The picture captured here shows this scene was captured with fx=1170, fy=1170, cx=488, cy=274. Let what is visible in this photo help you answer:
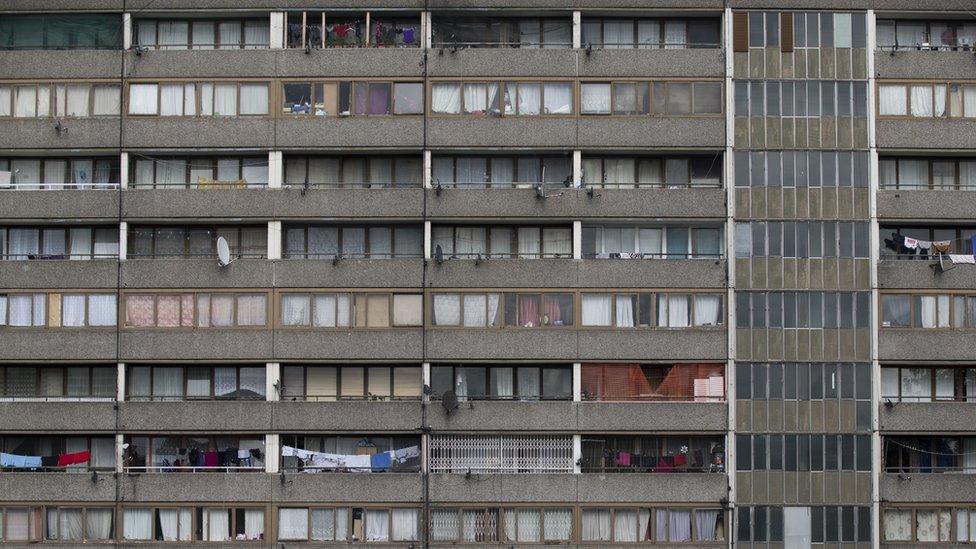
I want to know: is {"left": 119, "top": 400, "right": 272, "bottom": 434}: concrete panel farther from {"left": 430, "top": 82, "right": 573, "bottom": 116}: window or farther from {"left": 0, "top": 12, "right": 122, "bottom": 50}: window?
{"left": 0, "top": 12, "right": 122, "bottom": 50}: window

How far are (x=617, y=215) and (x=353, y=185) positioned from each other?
10.8m

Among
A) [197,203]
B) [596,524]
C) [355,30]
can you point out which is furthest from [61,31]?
[596,524]

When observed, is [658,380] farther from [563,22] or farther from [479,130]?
[563,22]

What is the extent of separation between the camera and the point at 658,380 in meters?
46.5

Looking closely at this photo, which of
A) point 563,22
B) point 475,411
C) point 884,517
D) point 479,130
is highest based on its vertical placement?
point 563,22

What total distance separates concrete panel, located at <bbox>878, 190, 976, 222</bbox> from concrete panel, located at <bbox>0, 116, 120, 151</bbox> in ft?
101

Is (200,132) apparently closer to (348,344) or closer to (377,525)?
(348,344)

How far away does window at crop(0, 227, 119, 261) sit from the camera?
1891 inches

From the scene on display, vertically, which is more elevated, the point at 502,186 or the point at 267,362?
the point at 502,186

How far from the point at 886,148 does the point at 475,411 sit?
19328 millimetres

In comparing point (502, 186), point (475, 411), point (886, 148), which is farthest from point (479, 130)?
point (886, 148)

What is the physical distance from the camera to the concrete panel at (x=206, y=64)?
47.0m

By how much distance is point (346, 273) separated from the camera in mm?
46500

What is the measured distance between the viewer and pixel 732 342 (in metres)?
45.9
